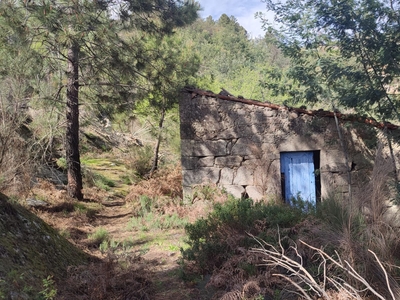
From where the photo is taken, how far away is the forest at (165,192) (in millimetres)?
3221

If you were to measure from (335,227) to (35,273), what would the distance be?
10.2 ft

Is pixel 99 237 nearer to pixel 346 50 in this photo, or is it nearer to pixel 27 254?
pixel 27 254

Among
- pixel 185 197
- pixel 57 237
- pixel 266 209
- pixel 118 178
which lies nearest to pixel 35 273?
pixel 57 237

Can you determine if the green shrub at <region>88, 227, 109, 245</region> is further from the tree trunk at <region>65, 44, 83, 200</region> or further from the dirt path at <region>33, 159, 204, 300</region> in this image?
the tree trunk at <region>65, 44, 83, 200</region>

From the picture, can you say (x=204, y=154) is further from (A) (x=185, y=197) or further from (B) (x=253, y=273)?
(B) (x=253, y=273)

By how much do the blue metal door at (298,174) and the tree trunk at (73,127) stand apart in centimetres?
509

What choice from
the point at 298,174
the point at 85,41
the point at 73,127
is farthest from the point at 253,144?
the point at 73,127

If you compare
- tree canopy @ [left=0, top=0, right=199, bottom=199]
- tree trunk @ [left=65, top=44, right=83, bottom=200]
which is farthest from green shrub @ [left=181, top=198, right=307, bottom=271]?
tree trunk @ [left=65, top=44, right=83, bottom=200]

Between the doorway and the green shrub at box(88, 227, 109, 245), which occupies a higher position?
the doorway

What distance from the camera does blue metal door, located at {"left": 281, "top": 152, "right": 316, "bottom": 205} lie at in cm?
751

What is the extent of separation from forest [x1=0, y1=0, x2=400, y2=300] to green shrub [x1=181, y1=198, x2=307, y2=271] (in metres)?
0.02

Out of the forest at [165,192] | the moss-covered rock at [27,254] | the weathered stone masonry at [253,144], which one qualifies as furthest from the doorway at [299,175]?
the moss-covered rock at [27,254]

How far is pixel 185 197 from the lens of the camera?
317 inches

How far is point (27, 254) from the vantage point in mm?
3000
